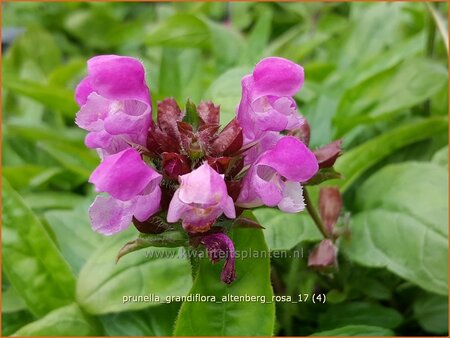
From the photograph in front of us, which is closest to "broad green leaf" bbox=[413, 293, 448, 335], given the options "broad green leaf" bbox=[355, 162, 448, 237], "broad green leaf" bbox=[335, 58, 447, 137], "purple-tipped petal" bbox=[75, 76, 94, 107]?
"broad green leaf" bbox=[355, 162, 448, 237]

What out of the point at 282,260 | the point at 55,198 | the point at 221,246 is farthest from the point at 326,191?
the point at 55,198

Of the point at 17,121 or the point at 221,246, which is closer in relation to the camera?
the point at 221,246

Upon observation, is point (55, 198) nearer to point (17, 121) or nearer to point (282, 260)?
point (17, 121)

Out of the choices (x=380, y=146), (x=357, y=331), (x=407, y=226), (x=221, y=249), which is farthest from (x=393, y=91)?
(x=221, y=249)

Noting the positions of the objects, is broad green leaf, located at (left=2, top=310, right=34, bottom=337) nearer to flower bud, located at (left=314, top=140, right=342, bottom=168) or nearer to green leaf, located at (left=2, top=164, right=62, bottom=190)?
green leaf, located at (left=2, top=164, right=62, bottom=190)

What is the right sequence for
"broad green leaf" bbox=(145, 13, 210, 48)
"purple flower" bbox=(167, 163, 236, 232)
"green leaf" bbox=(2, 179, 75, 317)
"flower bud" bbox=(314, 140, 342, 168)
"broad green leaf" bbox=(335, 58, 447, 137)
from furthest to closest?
"broad green leaf" bbox=(145, 13, 210, 48), "broad green leaf" bbox=(335, 58, 447, 137), "green leaf" bbox=(2, 179, 75, 317), "flower bud" bbox=(314, 140, 342, 168), "purple flower" bbox=(167, 163, 236, 232)

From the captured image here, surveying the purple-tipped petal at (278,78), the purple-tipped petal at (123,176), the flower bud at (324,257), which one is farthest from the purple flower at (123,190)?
the flower bud at (324,257)

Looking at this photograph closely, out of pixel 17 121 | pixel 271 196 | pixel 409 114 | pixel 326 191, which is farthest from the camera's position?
pixel 17 121
